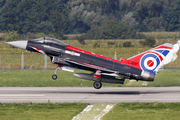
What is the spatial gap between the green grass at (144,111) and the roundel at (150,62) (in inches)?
194

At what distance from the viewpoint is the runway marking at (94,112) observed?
548 inches

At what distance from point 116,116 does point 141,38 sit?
177 feet

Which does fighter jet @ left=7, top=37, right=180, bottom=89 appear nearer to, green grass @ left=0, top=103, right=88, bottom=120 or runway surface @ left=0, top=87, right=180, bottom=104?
runway surface @ left=0, top=87, right=180, bottom=104

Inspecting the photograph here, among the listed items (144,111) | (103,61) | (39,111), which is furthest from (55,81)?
(144,111)

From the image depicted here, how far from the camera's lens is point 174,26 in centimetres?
7900

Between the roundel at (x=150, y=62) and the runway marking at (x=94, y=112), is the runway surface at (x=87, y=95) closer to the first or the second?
the runway marking at (x=94, y=112)

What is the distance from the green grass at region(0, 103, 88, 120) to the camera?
46.0 feet

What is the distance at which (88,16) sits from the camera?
258 ft

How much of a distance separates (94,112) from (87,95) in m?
5.72

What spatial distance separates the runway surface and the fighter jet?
111 cm

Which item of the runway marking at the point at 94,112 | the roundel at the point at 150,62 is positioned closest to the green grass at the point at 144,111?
the runway marking at the point at 94,112

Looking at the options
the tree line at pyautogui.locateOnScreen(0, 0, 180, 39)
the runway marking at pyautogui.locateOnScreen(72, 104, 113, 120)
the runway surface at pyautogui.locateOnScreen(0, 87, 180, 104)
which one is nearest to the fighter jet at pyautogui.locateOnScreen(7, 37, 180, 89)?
the runway surface at pyautogui.locateOnScreen(0, 87, 180, 104)

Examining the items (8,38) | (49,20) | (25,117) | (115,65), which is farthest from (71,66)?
(49,20)

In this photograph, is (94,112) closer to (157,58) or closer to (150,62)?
(150,62)
